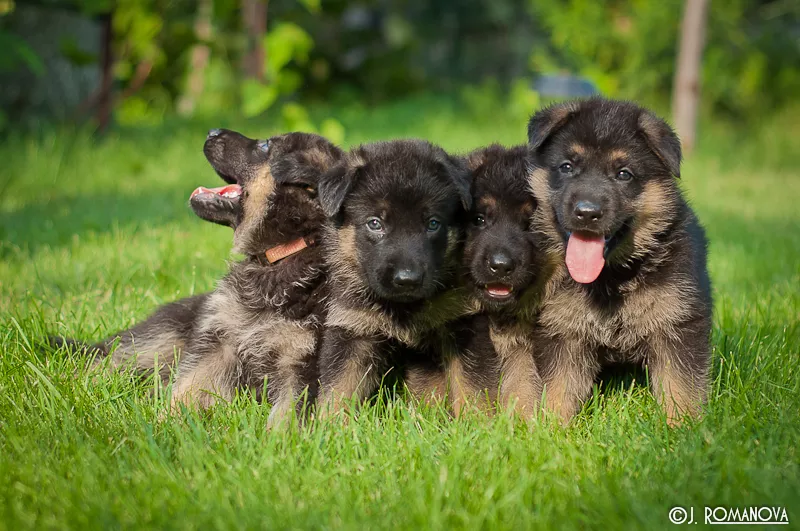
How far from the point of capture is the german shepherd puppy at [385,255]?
11.2 ft

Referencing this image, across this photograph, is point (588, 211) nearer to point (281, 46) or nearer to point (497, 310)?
point (497, 310)

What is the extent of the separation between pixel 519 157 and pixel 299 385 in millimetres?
1476

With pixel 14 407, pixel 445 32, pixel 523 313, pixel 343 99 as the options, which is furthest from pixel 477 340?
pixel 445 32

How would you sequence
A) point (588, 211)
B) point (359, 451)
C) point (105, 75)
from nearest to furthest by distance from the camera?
point (359, 451) < point (588, 211) < point (105, 75)

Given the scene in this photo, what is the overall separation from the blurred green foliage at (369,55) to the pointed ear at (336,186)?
226 inches

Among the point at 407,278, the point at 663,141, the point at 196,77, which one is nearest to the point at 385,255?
the point at 407,278

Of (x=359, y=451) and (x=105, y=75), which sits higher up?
(x=105, y=75)

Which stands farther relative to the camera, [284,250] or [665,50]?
[665,50]

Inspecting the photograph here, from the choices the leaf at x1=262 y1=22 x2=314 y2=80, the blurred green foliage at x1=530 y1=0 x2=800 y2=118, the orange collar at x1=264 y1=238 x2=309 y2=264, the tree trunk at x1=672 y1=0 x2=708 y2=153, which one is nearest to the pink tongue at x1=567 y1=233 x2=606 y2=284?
the orange collar at x1=264 y1=238 x2=309 y2=264

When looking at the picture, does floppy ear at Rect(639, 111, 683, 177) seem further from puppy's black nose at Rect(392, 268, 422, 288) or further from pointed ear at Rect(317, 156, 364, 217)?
pointed ear at Rect(317, 156, 364, 217)

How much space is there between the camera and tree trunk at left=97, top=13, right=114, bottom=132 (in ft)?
33.6

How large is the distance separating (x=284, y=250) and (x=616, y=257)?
62.4 inches

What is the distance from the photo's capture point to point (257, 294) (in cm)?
385

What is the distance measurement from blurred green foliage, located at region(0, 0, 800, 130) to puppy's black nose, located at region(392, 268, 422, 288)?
610cm
